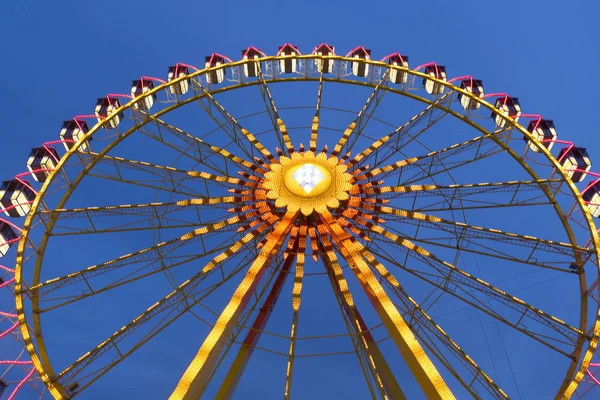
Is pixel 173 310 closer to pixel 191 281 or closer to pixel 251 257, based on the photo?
pixel 191 281

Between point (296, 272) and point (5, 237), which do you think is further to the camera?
point (5, 237)

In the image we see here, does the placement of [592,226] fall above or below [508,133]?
below

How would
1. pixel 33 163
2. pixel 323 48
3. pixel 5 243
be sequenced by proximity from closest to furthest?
pixel 5 243 → pixel 33 163 → pixel 323 48

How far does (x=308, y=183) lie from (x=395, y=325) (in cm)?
755

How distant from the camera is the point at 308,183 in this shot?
2120cm

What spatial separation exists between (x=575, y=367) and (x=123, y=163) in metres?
22.0

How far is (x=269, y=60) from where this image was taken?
24391mm

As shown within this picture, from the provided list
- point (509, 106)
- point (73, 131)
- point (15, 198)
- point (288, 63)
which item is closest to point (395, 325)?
point (509, 106)

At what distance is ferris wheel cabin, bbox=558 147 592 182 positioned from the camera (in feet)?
75.4

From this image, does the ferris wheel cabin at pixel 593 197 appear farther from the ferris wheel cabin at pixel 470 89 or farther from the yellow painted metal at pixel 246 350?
the yellow painted metal at pixel 246 350

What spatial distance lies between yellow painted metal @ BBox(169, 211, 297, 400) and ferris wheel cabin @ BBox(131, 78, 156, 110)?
9884 millimetres

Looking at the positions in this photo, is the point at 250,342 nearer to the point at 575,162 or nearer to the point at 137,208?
the point at 137,208

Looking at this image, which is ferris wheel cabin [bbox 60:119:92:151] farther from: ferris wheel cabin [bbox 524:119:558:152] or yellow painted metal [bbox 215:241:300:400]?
ferris wheel cabin [bbox 524:119:558:152]

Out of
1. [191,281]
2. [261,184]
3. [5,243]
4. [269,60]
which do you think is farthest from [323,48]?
[5,243]
